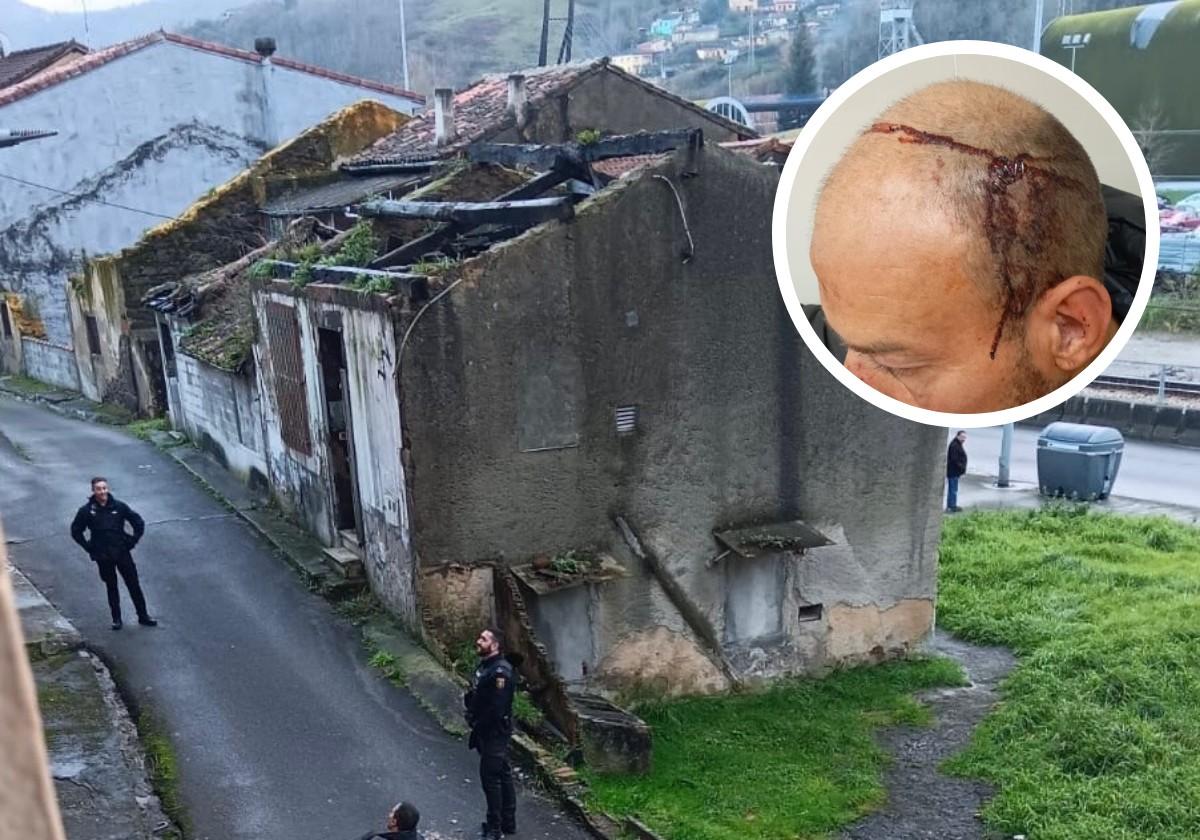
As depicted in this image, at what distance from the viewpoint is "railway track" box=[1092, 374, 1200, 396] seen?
22.5 meters

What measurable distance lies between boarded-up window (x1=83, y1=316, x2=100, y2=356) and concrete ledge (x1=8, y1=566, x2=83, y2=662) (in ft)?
40.7

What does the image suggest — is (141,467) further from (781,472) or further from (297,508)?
(781,472)

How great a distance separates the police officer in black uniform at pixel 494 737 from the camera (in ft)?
23.1

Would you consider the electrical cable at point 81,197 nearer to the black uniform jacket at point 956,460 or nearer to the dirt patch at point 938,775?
the black uniform jacket at point 956,460

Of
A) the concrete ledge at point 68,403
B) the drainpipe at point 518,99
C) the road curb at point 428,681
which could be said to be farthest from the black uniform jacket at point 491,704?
the concrete ledge at point 68,403

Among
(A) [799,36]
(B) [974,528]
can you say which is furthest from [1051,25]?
(B) [974,528]

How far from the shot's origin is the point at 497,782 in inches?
278

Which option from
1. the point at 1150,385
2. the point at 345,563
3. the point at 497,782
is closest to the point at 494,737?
the point at 497,782

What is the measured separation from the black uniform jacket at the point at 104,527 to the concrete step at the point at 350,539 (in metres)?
2.15

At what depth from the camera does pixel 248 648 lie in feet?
32.0

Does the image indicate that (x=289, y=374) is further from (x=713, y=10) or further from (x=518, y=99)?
(x=713, y=10)

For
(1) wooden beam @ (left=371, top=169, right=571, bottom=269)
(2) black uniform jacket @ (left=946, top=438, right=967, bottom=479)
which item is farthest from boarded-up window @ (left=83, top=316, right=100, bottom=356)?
(2) black uniform jacket @ (left=946, top=438, right=967, bottom=479)

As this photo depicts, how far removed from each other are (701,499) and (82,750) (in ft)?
18.5

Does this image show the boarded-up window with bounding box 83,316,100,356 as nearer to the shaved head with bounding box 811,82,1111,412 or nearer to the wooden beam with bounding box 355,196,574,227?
the wooden beam with bounding box 355,196,574,227
